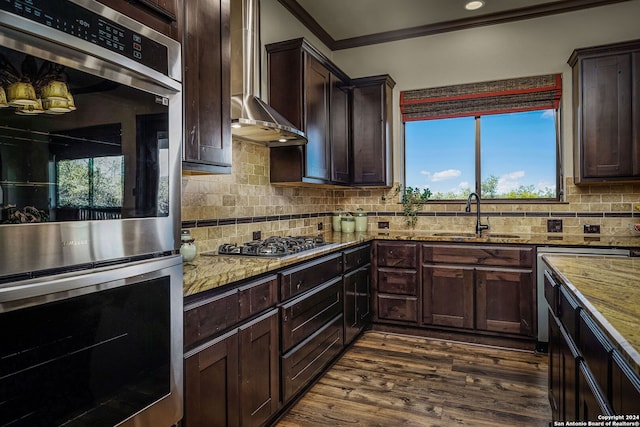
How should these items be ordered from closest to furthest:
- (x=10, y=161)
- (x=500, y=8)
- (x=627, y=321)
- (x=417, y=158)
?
(x=10, y=161) → (x=627, y=321) → (x=500, y=8) → (x=417, y=158)

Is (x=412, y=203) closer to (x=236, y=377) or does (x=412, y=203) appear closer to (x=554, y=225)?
(x=554, y=225)

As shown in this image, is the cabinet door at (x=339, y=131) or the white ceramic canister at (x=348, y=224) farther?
the white ceramic canister at (x=348, y=224)

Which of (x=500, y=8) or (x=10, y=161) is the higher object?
(x=500, y=8)

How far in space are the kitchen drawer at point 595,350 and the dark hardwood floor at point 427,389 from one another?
3.96 feet

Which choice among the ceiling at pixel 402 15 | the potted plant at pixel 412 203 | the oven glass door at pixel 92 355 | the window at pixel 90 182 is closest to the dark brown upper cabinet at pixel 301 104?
the ceiling at pixel 402 15

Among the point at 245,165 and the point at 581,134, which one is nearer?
the point at 245,165

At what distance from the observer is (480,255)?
360 centimetres

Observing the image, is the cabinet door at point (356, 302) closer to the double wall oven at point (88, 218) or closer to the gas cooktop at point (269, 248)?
the gas cooktop at point (269, 248)

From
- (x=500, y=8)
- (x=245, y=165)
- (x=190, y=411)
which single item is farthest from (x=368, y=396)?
(x=500, y=8)

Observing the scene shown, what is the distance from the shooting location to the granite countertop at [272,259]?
1.75m

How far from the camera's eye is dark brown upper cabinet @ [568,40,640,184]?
3.43m

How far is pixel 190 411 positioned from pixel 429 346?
8.23 feet

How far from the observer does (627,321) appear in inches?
42.9

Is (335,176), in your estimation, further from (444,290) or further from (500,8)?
(500,8)
